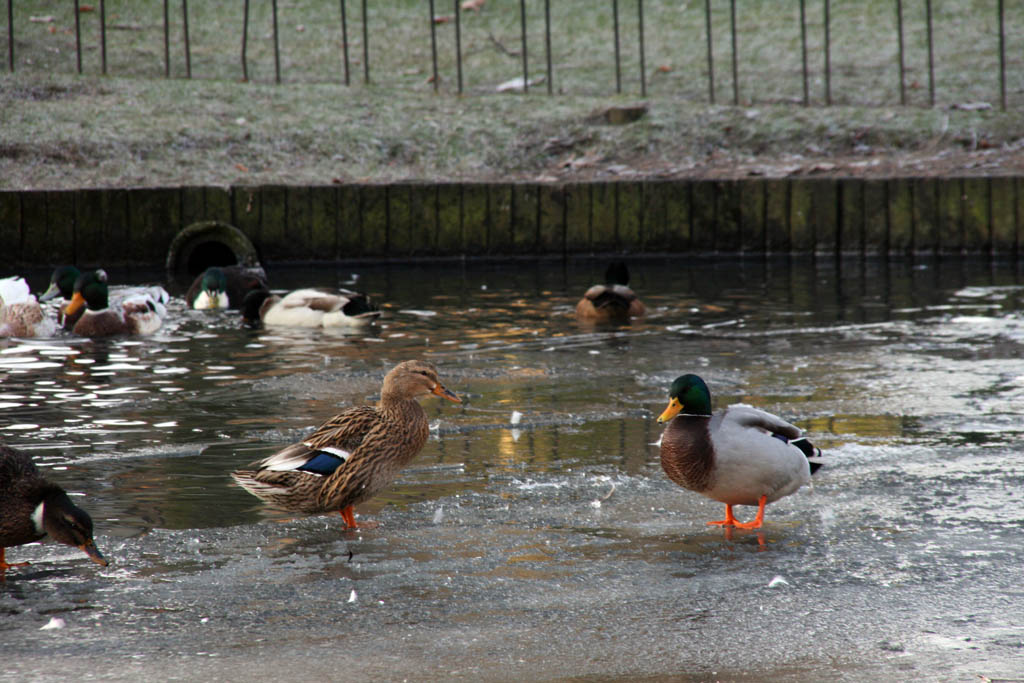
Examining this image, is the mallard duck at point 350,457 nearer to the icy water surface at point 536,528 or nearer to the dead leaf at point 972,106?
the icy water surface at point 536,528

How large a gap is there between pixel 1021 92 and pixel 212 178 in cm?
1369

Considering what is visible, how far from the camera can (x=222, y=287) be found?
13.5 m

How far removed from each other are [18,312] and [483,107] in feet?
37.2

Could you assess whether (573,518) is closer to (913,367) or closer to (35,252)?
(913,367)

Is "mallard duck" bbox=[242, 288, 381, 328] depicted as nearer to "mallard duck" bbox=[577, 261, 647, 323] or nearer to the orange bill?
the orange bill

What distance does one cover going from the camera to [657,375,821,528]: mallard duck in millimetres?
5367

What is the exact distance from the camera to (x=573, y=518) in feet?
18.5

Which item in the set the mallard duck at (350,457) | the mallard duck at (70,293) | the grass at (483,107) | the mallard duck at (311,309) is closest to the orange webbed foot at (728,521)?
the mallard duck at (350,457)

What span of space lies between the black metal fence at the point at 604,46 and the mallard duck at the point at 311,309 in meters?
10.3

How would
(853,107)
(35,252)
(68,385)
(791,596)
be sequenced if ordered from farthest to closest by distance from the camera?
1. (853,107)
2. (35,252)
3. (68,385)
4. (791,596)

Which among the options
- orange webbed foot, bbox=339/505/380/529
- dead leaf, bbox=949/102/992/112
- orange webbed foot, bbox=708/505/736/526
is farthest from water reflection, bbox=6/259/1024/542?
dead leaf, bbox=949/102/992/112

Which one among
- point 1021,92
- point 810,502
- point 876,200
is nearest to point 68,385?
point 810,502

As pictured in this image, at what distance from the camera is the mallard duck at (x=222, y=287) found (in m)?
13.5

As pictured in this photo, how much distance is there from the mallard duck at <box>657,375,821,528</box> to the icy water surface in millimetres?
201
